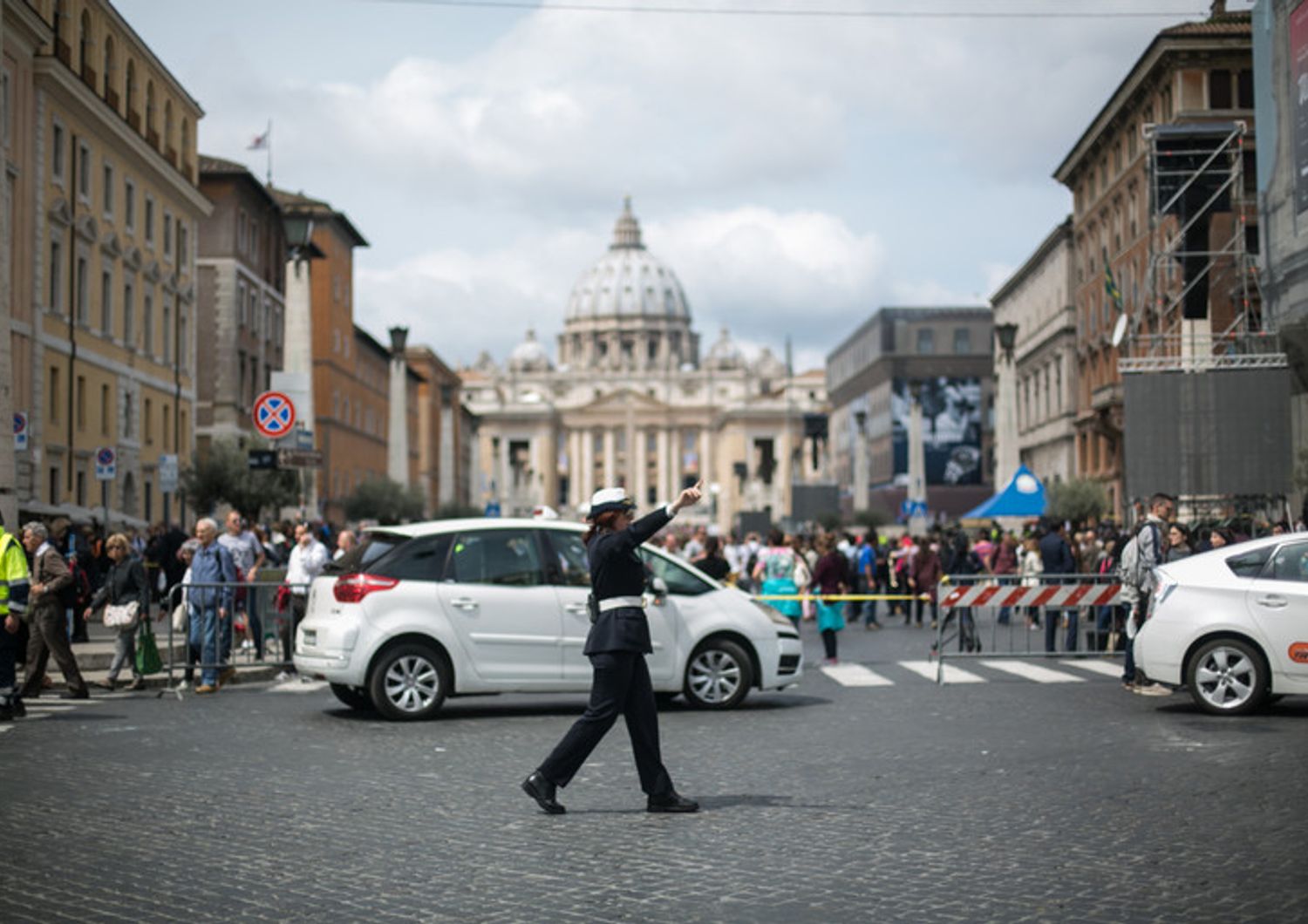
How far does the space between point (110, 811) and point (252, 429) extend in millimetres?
45306

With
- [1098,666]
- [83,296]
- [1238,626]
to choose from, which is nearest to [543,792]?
[1238,626]

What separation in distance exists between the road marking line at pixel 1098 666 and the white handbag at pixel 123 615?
910 cm

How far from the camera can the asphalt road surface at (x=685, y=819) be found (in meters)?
6.91

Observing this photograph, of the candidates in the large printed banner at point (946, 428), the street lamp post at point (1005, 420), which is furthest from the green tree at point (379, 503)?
the large printed banner at point (946, 428)

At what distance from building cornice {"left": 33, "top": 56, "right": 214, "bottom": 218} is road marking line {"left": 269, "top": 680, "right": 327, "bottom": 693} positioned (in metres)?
20.0

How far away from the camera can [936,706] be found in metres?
14.8

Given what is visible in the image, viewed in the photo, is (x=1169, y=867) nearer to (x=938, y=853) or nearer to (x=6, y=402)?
(x=938, y=853)

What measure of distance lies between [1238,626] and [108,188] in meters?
32.0

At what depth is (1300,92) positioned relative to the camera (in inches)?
1113

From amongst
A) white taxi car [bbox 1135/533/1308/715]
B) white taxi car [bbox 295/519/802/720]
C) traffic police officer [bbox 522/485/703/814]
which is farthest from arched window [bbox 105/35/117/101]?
traffic police officer [bbox 522/485/703/814]

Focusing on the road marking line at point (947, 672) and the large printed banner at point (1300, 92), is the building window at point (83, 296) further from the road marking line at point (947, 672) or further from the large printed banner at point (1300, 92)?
the large printed banner at point (1300, 92)

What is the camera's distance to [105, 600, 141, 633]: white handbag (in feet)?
54.3

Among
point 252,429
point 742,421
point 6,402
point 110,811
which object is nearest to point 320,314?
point 252,429

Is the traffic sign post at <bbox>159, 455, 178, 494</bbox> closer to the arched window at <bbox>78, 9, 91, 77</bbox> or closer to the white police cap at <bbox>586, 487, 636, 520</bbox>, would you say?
the arched window at <bbox>78, 9, 91, 77</bbox>
